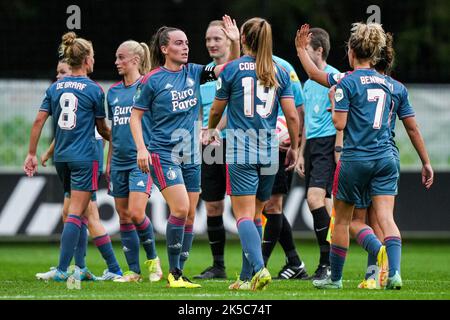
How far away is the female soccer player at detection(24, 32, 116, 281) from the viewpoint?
934 cm

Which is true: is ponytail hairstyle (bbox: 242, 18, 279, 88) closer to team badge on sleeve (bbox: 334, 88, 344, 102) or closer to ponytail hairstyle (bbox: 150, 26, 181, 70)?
team badge on sleeve (bbox: 334, 88, 344, 102)

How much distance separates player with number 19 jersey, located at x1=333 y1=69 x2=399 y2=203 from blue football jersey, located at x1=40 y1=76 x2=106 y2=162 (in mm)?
2241

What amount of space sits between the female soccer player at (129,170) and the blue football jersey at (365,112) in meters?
2.13

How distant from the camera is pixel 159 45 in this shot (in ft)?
29.7

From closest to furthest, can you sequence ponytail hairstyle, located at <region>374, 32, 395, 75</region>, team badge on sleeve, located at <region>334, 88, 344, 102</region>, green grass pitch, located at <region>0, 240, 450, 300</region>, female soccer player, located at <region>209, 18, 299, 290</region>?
green grass pitch, located at <region>0, 240, 450, 300</region>, team badge on sleeve, located at <region>334, 88, 344, 102</region>, female soccer player, located at <region>209, 18, 299, 290</region>, ponytail hairstyle, located at <region>374, 32, 395, 75</region>

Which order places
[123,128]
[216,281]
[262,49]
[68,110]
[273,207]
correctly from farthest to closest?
1. [273,207]
2. [216,281]
3. [123,128]
4. [68,110]
5. [262,49]

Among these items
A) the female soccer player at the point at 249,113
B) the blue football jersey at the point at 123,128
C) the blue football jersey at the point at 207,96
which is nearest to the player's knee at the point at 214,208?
the blue football jersey at the point at 207,96

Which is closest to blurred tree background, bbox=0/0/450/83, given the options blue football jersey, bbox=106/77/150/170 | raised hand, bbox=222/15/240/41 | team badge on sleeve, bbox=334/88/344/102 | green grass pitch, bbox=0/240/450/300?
green grass pitch, bbox=0/240/450/300

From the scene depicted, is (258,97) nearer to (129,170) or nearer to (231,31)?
(231,31)

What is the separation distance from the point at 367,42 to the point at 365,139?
730 mm

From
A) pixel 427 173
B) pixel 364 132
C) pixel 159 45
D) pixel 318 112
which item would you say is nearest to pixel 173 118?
pixel 159 45

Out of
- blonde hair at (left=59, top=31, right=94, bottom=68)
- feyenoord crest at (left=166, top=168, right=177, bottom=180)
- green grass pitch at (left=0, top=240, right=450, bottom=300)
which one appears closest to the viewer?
green grass pitch at (left=0, top=240, right=450, bottom=300)
